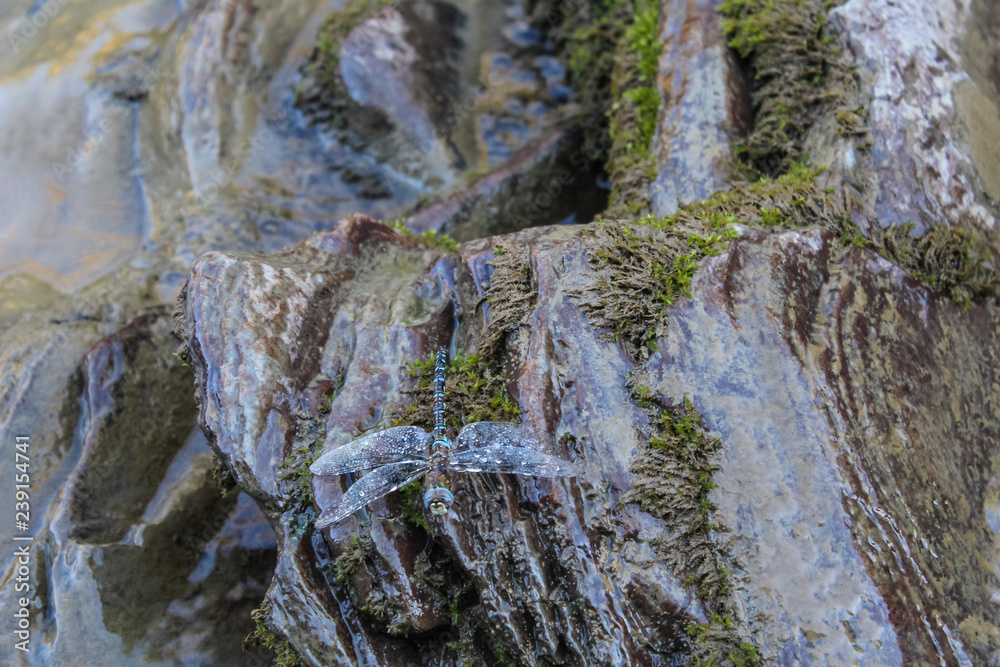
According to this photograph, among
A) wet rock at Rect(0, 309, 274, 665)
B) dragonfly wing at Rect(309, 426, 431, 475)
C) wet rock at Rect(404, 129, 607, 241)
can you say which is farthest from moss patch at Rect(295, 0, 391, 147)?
dragonfly wing at Rect(309, 426, 431, 475)

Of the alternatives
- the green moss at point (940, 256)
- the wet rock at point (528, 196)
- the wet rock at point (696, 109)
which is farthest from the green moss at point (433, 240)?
the green moss at point (940, 256)

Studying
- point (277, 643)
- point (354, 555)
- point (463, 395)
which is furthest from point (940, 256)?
point (277, 643)

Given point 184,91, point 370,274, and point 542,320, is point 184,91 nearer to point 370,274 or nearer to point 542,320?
point 370,274

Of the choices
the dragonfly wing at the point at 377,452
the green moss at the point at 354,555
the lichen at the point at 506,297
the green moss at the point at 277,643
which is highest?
the lichen at the point at 506,297

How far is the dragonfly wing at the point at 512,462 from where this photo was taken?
9.79 ft

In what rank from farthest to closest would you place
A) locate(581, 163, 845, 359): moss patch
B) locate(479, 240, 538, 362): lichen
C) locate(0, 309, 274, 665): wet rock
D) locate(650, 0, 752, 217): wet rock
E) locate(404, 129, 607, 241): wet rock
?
1. locate(404, 129, 607, 241): wet rock
2. locate(650, 0, 752, 217): wet rock
3. locate(0, 309, 274, 665): wet rock
4. locate(479, 240, 538, 362): lichen
5. locate(581, 163, 845, 359): moss patch

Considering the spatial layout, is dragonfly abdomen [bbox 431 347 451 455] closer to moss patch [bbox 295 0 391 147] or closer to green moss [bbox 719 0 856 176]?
green moss [bbox 719 0 856 176]

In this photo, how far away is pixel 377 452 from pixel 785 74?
376cm

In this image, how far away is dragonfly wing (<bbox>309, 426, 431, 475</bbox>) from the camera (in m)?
3.25

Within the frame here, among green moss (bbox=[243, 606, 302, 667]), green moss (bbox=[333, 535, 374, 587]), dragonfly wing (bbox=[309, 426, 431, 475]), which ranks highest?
dragonfly wing (bbox=[309, 426, 431, 475])

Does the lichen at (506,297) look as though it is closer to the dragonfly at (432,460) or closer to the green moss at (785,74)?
the dragonfly at (432,460)

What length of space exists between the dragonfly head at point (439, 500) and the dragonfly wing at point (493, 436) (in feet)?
0.74

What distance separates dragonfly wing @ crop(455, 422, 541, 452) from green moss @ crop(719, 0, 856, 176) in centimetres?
262

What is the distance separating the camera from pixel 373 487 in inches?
127
